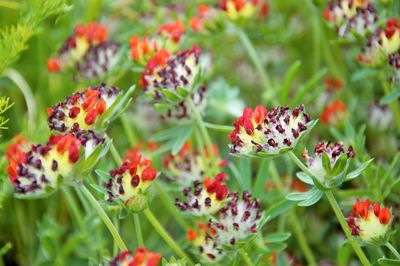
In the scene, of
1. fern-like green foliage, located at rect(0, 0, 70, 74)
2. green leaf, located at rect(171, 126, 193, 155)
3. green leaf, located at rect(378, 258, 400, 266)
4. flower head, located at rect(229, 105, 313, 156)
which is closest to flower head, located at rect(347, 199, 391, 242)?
green leaf, located at rect(378, 258, 400, 266)

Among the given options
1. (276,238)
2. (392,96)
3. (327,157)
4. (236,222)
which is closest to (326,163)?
(327,157)

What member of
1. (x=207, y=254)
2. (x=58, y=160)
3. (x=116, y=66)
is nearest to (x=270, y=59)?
(x=116, y=66)

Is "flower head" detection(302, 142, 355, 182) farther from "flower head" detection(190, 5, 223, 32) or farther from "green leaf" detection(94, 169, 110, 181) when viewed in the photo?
"flower head" detection(190, 5, 223, 32)

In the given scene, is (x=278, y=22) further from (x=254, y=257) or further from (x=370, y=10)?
(x=254, y=257)

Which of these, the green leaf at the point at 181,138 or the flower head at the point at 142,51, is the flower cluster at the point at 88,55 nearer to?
the flower head at the point at 142,51

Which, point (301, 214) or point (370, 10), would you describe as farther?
point (301, 214)

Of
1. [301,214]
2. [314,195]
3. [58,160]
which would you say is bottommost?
[301,214]

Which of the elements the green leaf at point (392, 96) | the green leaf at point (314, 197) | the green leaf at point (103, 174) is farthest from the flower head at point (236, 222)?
the green leaf at point (392, 96)
